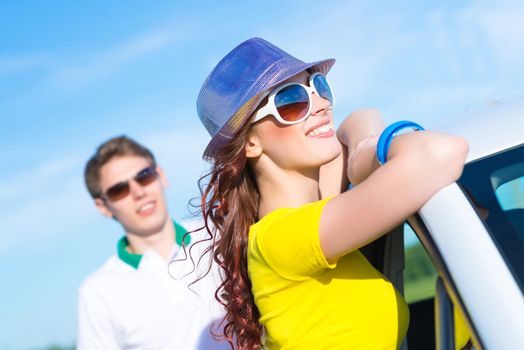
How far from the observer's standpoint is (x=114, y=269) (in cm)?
506

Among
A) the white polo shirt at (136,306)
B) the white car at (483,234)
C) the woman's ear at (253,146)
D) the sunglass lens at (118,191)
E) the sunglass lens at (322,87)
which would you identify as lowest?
the white polo shirt at (136,306)

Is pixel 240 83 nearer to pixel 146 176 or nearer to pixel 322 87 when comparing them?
pixel 322 87

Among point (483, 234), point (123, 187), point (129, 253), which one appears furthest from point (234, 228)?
point (123, 187)

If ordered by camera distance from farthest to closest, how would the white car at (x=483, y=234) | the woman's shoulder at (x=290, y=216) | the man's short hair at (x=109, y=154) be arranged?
the man's short hair at (x=109, y=154)
the woman's shoulder at (x=290, y=216)
the white car at (x=483, y=234)

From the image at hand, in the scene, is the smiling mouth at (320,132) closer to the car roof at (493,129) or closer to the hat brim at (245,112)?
the hat brim at (245,112)

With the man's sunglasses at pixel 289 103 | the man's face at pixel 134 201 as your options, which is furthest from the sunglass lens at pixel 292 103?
the man's face at pixel 134 201

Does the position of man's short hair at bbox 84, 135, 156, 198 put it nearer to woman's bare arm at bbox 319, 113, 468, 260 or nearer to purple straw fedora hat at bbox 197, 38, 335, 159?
Result: purple straw fedora hat at bbox 197, 38, 335, 159

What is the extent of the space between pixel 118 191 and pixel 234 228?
11.1 feet

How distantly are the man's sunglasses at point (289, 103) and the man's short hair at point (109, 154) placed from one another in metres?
3.63

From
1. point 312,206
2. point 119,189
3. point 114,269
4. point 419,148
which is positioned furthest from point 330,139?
point 119,189

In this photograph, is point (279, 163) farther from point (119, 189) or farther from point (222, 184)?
point (119, 189)

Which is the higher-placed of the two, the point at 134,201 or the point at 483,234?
the point at 483,234

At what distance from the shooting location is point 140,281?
4.95m

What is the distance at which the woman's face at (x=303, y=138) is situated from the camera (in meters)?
2.37
